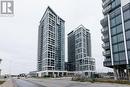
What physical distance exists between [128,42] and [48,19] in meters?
140

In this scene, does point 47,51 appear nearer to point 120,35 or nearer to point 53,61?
point 53,61

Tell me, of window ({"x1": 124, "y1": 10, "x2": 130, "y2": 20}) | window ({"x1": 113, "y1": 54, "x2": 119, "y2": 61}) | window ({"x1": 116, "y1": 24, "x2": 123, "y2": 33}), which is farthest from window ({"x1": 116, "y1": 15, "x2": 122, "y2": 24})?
window ({"x1": 113, "y1": 54, "x2": 119, "y2": 61})

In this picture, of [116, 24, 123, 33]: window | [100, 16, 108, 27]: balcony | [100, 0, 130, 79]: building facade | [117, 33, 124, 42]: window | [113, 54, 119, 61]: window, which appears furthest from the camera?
[100, 16, 108, 27]: balcony

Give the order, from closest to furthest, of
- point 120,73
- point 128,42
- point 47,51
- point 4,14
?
point 4,14 < point 128,42 < point 120,73 < point 47,51

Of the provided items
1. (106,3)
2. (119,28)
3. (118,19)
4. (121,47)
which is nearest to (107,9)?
(106,3)

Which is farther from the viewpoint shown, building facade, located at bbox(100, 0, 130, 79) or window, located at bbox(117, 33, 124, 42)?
window, located at bbox(117, 33, 124, 42)

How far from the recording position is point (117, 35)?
70625 millimetres

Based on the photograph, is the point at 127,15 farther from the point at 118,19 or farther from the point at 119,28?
the point at 119,28

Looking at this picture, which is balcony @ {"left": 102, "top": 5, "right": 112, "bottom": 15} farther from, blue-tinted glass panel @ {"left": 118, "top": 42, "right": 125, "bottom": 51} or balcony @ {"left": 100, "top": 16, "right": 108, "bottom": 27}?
blue-tinted glass panel @ {"left": 118, "top": 42, "right": 125, "bottom": 51}

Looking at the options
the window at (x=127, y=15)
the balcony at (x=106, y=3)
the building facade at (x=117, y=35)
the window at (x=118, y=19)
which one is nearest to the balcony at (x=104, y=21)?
the building facade at (x=117, y=35)

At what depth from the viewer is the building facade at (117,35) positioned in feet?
216

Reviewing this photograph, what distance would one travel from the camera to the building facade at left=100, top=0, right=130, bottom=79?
65.9m

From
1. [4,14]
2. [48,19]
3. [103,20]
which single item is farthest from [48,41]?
[4,14]

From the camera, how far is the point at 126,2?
6756 centimetres
